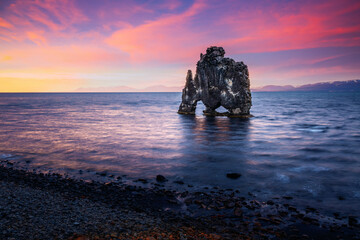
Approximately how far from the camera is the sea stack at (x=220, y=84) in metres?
53.0

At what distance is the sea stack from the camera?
52969 mm

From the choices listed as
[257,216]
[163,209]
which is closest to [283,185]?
[257,216]

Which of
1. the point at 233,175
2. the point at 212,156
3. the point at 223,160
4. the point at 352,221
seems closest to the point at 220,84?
the point at 212,156

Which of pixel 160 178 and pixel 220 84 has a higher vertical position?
pixel 220 84

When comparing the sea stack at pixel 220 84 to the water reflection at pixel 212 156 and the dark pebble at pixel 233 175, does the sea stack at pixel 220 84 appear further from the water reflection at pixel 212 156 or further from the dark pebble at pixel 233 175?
the dark pebble at pixel 233 175

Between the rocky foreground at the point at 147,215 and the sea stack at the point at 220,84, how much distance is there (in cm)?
4219

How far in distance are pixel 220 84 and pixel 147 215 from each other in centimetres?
4829

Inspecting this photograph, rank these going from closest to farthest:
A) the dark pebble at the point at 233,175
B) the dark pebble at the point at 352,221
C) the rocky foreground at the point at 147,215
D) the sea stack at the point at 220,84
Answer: the rocky foreground at the point at 147,215, the dark pebble at the point at 352,221, the dark pebble at the point at 233,175, the sea stack at the point at 220,84

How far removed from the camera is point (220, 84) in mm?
55281

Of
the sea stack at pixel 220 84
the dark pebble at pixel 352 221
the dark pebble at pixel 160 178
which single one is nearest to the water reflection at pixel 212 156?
the dark pebble at pixel 160 178

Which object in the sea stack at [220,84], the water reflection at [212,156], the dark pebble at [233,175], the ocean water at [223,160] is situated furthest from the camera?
the sea stack at [220,84]

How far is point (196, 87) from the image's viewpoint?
60969 millimetres

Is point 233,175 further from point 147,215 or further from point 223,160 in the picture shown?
point 147,215

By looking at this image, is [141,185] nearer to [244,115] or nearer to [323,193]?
[323,193]
